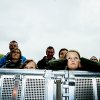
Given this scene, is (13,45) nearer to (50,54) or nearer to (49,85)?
(50,54)

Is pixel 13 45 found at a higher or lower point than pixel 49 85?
higher

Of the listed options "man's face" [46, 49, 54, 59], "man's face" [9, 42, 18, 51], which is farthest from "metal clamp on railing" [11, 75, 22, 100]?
"man's face" [9, 42, 18, 51]

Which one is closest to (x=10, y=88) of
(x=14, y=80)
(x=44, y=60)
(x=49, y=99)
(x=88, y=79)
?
(x=14, y=80)

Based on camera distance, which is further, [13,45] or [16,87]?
[13,45]

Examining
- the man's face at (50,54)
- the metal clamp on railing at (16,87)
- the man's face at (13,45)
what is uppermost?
the man's face at (13,45)

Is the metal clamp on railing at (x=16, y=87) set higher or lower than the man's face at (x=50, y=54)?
lower

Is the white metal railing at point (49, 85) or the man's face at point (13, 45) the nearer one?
the white metal railing at point (49, 85)

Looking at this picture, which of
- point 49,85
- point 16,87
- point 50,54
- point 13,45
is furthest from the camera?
point 13,45

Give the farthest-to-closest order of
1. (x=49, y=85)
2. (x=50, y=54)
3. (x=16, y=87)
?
(x=50, y=54), (x=49, y=85), (x=16, y=87)

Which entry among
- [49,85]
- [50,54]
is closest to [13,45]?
[50,54]

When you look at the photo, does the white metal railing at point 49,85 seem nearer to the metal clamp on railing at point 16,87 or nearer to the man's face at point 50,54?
the metal clamp on railing at point 16,87

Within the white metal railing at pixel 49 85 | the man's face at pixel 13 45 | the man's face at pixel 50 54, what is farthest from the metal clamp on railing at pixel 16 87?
the man's face at pixel 13 45

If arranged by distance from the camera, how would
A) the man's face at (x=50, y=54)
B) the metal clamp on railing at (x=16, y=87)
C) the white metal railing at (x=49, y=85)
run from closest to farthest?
1. the metal clamp on railing at (x=16, y=87)
2. the white metal railing at (x=49, y=85)
3. the man's face at (x=50, y=54)

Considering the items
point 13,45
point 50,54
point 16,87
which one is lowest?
point 16,87
